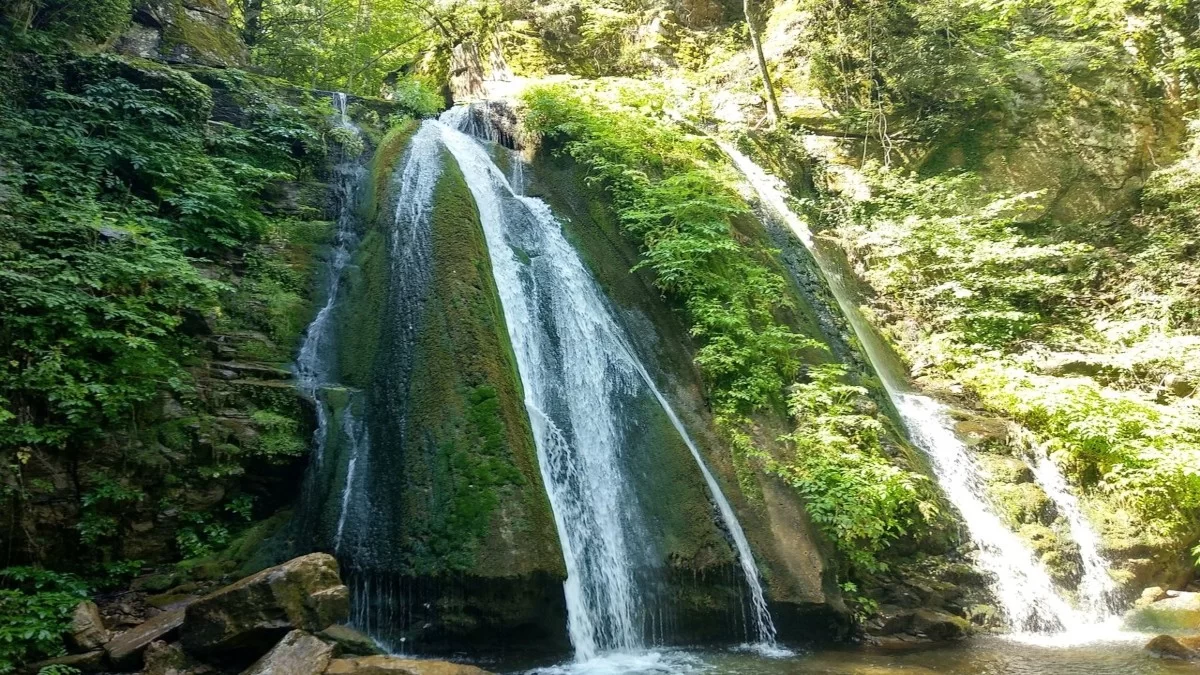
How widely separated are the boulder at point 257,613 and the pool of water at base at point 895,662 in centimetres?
169

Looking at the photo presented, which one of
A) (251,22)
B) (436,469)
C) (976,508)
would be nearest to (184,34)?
(251,22)

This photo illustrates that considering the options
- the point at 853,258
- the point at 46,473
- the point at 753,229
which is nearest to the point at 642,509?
the point at 46,473

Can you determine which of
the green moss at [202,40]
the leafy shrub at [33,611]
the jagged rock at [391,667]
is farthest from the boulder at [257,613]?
the green moss at [202,40]

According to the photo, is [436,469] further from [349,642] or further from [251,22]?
[251,22]

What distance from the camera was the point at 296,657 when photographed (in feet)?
16.2

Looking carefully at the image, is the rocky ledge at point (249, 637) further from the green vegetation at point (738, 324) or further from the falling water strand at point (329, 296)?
the green vegetation at point (738, 324)

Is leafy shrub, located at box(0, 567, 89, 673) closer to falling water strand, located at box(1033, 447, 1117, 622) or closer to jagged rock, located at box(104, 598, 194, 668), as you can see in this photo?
jagged rock, located at box(104, 598, 194, 668)

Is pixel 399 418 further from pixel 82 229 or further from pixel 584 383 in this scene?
pixel 82 229

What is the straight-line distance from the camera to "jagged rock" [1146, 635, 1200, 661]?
255 inches

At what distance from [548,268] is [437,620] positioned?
517cm

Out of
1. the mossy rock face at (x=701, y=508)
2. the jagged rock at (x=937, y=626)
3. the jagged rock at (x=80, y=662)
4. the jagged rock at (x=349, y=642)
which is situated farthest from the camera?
the jagged rock at (x=937, y=626)

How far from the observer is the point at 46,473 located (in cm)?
625

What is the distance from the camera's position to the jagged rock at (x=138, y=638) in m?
5.18

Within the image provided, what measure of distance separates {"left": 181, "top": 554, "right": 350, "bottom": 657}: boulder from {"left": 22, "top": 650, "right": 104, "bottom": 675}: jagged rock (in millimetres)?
578
